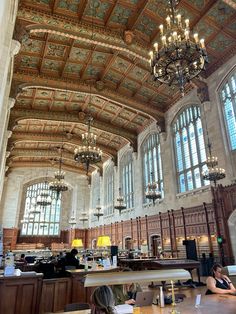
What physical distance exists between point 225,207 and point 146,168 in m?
6.69

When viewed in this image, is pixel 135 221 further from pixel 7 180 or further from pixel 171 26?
pixel 7 180

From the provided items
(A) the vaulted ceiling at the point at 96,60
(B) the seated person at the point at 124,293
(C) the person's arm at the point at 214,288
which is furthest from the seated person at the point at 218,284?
(A) the vaulted ceiling at the point at 96,60

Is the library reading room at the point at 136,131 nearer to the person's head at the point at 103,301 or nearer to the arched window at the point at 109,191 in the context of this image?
the person's head at the point at 103,301

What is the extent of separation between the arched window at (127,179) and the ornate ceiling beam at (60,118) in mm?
1977

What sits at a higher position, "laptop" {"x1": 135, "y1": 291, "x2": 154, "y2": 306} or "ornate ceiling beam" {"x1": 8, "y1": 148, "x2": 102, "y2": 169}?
"ornate ceiling beam" {"x1": 8, "y1": 148, "x2": 102, "y2": 169}

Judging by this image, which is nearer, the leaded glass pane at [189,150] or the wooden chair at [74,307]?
the wooden chair at [74,307]

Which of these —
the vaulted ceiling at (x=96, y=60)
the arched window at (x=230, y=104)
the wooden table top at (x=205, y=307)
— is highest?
the vaulted ceiling at (x=96, y=60)

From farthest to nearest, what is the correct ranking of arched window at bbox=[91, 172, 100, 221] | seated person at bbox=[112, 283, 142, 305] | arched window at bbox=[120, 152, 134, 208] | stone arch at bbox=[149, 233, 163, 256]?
arched window at bbox=[91, 172, 100, 221] → arched window at bbox=[120, 152, 134, 208] → stone arch at bbox=[149, 233, 163, 256] → seated person at bbox=[112, 283, 142, 305]

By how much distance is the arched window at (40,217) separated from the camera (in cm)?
2259

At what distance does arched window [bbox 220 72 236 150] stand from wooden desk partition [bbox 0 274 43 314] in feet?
27.8

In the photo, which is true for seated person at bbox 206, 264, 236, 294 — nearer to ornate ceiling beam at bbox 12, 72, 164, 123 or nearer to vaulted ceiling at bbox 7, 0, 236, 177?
vaulted ceiling at bbox 7, 0, 236, 177

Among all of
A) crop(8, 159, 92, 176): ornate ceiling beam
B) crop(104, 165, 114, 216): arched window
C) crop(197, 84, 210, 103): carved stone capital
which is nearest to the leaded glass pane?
crop(197, 84, 210, 103): carved stone capital

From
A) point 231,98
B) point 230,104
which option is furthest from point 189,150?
point 231,98

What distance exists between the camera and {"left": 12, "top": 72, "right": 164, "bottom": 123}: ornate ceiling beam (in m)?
10.6
